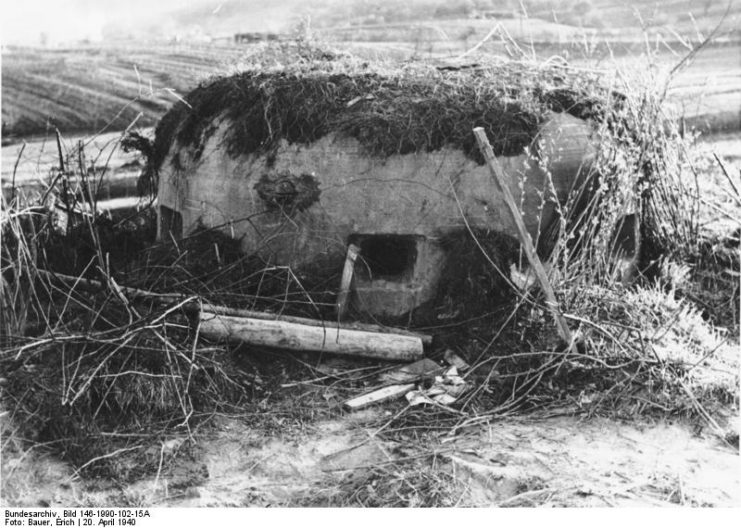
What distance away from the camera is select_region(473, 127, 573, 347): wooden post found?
18.7 ft

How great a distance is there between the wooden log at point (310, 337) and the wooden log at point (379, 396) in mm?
324

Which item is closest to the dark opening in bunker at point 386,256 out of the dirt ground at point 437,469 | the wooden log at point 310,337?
the wooden log at point 310,337

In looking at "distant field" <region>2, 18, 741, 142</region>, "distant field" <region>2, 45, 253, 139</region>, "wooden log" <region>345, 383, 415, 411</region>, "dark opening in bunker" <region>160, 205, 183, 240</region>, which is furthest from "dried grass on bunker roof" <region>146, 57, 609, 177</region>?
"distant field" <region>2, 45, 253, 139</region>

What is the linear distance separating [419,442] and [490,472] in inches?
21.1

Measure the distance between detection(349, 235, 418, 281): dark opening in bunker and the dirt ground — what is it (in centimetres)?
138

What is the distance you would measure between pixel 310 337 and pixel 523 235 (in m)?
1.63

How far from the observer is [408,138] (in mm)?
6223

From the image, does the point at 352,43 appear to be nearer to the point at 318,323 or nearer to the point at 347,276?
the point at 347,276

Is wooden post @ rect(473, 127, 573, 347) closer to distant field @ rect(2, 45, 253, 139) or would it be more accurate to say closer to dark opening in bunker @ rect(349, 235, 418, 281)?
dark opening in bunker @ rect(349, 235, 418, 281)

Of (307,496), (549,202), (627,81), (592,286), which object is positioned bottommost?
(307,496)

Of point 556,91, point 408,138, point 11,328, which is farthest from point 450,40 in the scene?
point 11,328

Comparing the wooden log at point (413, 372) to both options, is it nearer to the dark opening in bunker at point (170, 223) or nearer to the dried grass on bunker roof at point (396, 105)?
the dried grass on bunker roof at point (396, 105)

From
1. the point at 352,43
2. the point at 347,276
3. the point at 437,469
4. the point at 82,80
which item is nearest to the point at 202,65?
the point at 82,80

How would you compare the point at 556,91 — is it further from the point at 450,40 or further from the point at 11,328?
the point at 11,328
